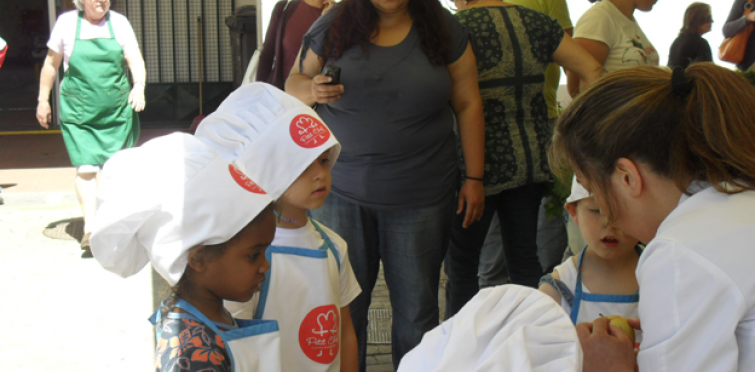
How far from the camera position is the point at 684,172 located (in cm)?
131

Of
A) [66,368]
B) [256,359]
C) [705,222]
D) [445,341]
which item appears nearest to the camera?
[445,341]

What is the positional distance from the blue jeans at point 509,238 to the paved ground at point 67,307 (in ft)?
2.23

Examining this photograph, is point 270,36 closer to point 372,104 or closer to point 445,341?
point 372,104

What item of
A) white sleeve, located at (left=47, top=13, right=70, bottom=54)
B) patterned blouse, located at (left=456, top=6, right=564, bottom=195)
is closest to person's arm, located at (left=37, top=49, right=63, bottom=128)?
white sleeve, located at (left=47, top=13, right=70, bottom=54)

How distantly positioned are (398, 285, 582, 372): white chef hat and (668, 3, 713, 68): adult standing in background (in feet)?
17.0

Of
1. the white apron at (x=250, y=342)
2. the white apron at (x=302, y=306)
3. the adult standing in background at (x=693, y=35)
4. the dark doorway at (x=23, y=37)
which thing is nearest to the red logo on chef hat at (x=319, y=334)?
the white apron at (x=302, y=306)

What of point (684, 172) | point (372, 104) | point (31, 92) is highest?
point (684, 172)

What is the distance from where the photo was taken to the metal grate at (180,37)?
10.0 m

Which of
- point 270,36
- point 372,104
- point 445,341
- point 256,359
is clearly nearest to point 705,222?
point 445,341

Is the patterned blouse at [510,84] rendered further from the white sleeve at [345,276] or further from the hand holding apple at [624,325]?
the hand holding apple at [624,325]

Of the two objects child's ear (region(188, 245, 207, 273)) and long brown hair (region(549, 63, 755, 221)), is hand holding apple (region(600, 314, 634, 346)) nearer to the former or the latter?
long brown hair (region(549, 63, 755, 221))

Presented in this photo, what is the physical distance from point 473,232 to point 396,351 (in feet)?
1.93

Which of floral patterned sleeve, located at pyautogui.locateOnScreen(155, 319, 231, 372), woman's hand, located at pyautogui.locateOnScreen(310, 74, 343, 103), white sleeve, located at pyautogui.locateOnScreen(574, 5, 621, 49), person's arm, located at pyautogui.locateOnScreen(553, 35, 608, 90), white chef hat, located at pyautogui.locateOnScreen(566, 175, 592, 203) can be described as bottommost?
floral patterned sleeve, located at pyautogui.locateOnScreen(155, 319, 231, 372)

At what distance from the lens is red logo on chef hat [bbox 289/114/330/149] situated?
201 centimetres
